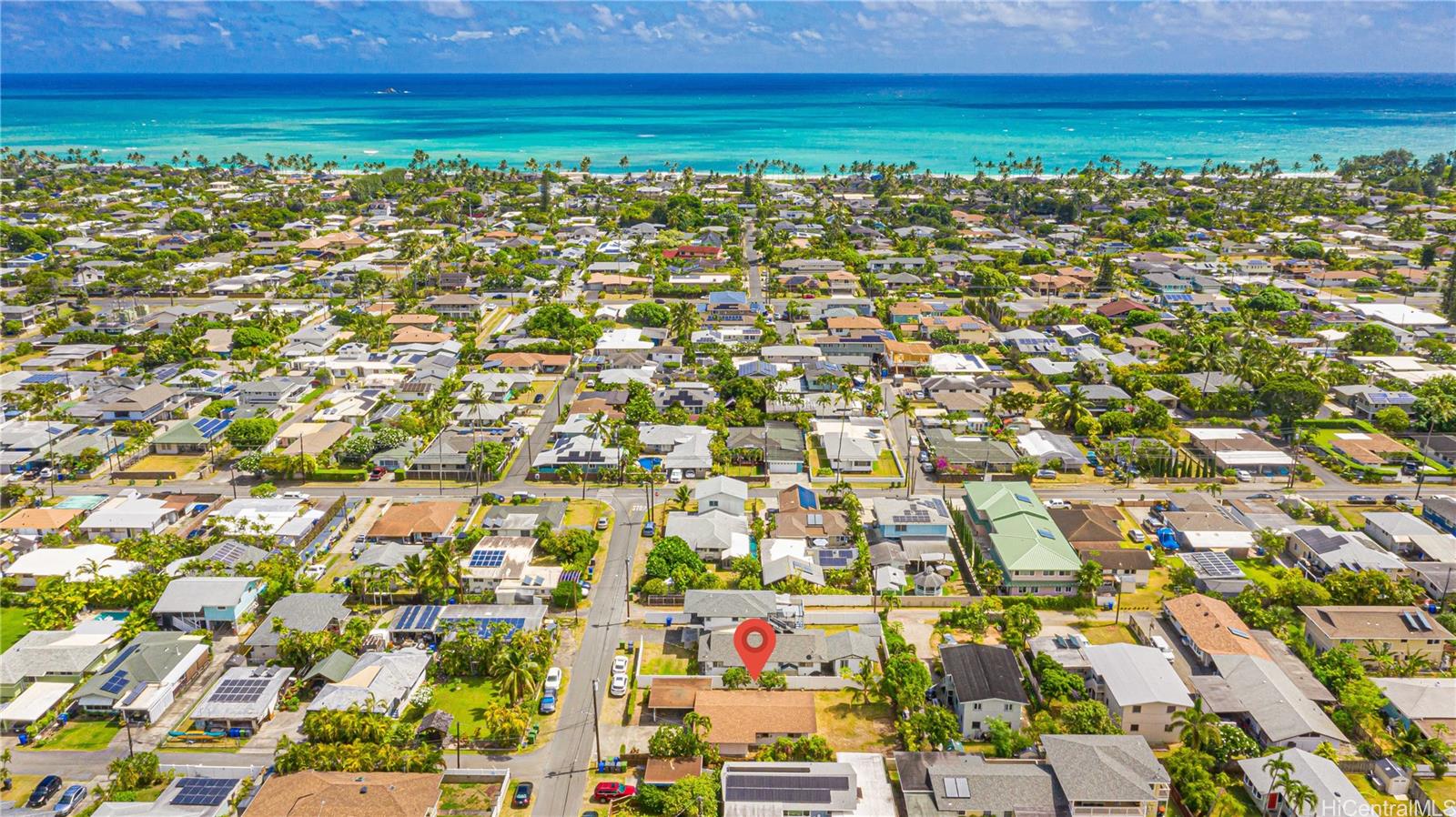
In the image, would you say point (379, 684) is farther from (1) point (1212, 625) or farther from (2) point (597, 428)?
(1) point (1212, 625)

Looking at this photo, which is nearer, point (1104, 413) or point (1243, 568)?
point (1243, 568)

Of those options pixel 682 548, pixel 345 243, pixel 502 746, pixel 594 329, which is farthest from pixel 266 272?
pixel 502 746

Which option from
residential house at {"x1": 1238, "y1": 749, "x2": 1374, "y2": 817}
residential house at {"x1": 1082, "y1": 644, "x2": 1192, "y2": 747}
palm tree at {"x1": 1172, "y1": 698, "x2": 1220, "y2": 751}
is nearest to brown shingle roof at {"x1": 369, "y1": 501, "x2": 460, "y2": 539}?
residential house at {"x1": 1082, "y1": 644, "x2": 1192, "y2": 747}

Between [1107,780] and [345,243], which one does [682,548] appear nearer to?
[1107,780]

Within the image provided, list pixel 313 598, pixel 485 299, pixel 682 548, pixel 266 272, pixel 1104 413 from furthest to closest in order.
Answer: pixel 266 272, pixel 485 299, pixel 1104 413, pixel 682 548, pixel 313 598

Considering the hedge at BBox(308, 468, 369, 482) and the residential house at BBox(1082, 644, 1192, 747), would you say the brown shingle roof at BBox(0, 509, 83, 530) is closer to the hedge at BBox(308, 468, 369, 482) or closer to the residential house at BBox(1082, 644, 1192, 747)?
the hedge at BBox(308, 468, 369, 482)
